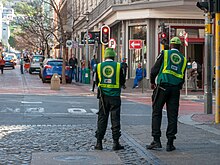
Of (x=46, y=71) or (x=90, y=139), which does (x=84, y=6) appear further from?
(x=90, y=139)

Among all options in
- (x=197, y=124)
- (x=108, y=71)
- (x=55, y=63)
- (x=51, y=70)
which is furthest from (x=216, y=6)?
(x=55, y=63)

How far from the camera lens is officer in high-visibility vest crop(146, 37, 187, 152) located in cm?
929

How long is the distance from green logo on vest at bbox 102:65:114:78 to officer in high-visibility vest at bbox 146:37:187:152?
2.40 feet

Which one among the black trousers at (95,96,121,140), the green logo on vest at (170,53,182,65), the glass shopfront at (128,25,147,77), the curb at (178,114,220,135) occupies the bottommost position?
the curb at (178,114,220,135)

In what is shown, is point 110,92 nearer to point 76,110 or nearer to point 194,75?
point 76,110

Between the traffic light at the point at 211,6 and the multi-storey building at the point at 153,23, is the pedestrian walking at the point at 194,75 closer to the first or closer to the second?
the multi-storey building at the point at 153,23

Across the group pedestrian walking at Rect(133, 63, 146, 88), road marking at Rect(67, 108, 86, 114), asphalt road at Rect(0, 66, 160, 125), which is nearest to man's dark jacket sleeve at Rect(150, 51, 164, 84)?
asphalt road at Rect(0, 66, 160, 125)

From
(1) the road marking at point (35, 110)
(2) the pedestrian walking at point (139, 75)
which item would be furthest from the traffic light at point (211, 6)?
(2) the pedestrian walking at point (139, 75)

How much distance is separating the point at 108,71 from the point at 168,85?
111 cm

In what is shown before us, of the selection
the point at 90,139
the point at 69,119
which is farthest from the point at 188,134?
the point at 69,119

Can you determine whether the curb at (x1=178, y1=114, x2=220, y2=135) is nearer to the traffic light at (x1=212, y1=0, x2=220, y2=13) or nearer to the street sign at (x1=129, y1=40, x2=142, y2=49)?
the traffic light at (x1=212, y1=0, x2=220, y2=13)

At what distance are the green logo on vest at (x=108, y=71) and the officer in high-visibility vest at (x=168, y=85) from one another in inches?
28.8

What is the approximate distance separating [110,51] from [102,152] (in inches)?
73.3

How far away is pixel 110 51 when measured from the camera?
9648 mm
